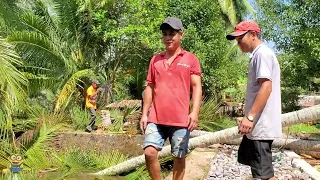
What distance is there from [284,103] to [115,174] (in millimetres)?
14261

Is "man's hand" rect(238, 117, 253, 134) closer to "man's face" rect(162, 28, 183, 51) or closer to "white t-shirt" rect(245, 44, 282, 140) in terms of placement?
"white t-shirt" rect(245, 44, 282, 140)

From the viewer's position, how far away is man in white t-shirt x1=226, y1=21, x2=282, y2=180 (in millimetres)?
3562

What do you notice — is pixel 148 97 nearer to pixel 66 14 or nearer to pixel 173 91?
pixel 173 91

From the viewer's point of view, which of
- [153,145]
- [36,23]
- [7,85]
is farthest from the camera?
[36,23]

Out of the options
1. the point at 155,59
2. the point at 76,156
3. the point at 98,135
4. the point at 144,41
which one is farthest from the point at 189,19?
the point at 155,59

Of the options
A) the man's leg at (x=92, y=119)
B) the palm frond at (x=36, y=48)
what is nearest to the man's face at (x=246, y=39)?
the man's leg at (x=92, y=119)

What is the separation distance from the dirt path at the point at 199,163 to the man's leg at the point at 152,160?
2.30 meters

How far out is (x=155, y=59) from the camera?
438 centimetres

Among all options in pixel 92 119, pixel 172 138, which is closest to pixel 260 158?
pixel 172 138

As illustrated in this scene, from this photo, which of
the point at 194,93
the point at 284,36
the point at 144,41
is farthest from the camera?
the point at 144,41

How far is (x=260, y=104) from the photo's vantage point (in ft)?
11.6

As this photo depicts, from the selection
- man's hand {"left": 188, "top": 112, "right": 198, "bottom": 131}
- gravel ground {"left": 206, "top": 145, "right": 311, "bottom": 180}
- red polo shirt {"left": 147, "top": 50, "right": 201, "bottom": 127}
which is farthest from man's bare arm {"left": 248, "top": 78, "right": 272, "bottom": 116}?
gravel ground {"left": 206, "top": 145, "right": 311, "bottom": 180}

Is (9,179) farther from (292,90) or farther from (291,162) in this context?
(292,90)

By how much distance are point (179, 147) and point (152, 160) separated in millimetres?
290
